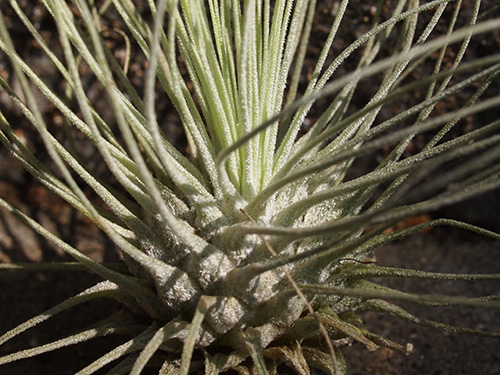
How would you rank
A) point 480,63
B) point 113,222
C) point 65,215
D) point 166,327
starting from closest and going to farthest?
point 480,63
point 166,327
point 113,222
point 65,215

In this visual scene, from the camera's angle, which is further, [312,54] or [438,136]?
[312,54]

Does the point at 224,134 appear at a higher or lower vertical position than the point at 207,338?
higher

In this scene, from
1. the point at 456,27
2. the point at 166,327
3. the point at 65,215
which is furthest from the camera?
the point at 65,215

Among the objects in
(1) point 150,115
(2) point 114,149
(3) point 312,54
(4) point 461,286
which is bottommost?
(4) point 461,286

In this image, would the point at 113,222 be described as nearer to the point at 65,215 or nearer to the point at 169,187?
the point at 169,187

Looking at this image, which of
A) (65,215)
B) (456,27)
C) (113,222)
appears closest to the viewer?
(113,222)

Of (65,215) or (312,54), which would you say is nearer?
(312,54)

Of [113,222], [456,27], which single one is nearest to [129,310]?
[113,222]

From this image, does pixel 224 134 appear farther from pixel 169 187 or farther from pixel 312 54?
pixel 312 54

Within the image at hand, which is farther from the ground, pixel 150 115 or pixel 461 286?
pixel 150 115
